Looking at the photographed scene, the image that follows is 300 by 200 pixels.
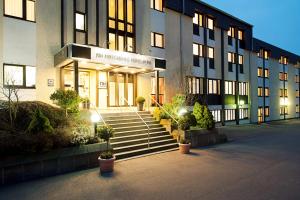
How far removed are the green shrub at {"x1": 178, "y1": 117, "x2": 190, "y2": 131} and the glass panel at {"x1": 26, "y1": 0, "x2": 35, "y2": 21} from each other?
416 inches

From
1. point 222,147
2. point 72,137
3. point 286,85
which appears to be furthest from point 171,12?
point 286,85

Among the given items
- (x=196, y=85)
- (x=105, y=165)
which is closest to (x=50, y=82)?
(x=105, y=165)

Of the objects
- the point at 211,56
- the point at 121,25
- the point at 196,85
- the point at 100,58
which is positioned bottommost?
the point at 196,85

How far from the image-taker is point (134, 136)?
1335 centimetres

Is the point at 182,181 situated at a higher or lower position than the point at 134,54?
lower

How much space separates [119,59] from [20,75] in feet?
18.5

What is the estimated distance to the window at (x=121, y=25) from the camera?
1812 cm

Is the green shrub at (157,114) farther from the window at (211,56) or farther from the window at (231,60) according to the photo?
the window at (231,60)

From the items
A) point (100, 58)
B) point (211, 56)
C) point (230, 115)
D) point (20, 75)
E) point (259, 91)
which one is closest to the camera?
point (100, 58)

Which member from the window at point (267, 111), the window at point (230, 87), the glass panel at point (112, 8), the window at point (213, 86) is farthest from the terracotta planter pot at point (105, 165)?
the window at point (267, 111)

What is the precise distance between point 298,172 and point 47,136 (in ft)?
31.4

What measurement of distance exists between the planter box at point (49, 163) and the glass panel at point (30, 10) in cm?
904

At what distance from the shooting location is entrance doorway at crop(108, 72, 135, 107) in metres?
18.7

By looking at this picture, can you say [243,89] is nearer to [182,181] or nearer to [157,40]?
[157,40]
